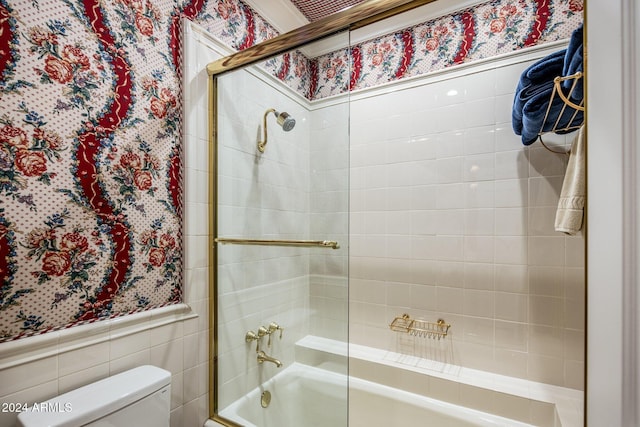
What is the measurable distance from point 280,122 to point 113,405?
44.5 inches

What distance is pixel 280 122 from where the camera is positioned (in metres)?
1.31

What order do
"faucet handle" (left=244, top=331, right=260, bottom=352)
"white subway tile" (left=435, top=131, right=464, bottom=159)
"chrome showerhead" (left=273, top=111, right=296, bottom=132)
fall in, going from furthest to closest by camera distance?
"white subway tile" (left=435, top=131, right=464, bottom=159)
"faucet handle" (left=244, top=331, right=260, bottom=352)
"chrome showerhead" (left=273, top=111, right=296, bottom=132)

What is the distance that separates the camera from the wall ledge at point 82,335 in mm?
885

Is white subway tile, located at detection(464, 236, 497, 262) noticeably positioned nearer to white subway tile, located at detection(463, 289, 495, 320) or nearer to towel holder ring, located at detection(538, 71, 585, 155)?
white subway tile, located at detection(463, 289, 495, 320)

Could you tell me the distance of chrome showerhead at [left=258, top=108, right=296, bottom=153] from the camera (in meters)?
1.28

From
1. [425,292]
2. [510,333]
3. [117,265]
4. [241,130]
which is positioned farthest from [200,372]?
[510,333]

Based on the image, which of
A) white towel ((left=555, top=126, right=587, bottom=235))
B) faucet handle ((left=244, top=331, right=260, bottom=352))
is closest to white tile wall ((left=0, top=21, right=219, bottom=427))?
faucet handle ((left=244, top=331, right=260, bottom=352))

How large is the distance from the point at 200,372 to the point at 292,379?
0.46 metres

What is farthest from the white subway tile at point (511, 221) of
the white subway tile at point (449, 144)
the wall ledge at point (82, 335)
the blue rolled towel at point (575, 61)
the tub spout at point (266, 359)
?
the wall ledge at point (82, 335)

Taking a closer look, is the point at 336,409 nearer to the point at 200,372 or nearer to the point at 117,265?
the point at 200,372

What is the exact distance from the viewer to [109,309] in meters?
1.11

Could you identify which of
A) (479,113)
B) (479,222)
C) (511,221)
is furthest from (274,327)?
(479,113)

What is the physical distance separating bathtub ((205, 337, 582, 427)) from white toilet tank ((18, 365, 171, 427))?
470mm

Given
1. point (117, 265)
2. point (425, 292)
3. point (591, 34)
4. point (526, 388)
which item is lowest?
point (526, 388)
